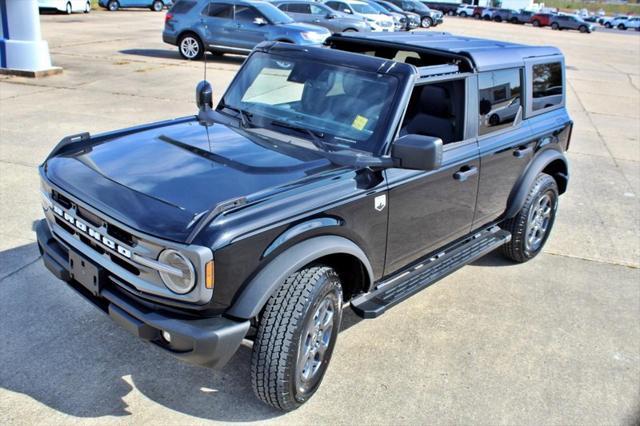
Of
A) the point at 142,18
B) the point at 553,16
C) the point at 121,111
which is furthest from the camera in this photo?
the point at 553,16

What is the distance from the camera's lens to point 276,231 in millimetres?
3070

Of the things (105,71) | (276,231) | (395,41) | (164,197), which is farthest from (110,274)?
(105,71)

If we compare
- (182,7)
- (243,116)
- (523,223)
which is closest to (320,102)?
(243,116)

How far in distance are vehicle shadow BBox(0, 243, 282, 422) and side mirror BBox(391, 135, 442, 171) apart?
1571 millimetres

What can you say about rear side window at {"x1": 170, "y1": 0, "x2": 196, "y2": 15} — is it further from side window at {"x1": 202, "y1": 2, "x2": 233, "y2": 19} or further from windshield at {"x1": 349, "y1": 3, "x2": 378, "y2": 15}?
windshield at {"x1": 349, "y1": 3, "x2": 378, "y2": 15}

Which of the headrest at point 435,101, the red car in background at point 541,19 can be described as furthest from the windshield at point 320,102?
the red car in background at point 541,19

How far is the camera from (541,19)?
5422 centimetres

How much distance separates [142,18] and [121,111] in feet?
72.9

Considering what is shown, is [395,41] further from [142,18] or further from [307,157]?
[142,18]

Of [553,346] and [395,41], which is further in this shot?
[395,41]

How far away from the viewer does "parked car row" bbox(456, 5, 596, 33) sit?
2053 inches

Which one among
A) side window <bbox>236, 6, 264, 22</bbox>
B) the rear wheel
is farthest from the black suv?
the rear wheel

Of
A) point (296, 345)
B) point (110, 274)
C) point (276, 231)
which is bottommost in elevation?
point (296, 345)

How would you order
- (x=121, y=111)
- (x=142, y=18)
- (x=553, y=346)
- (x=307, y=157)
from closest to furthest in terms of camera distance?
(x=307, y=157)
(x=553, y=346)
(x=121, y=111)
(x=142, y=18)
